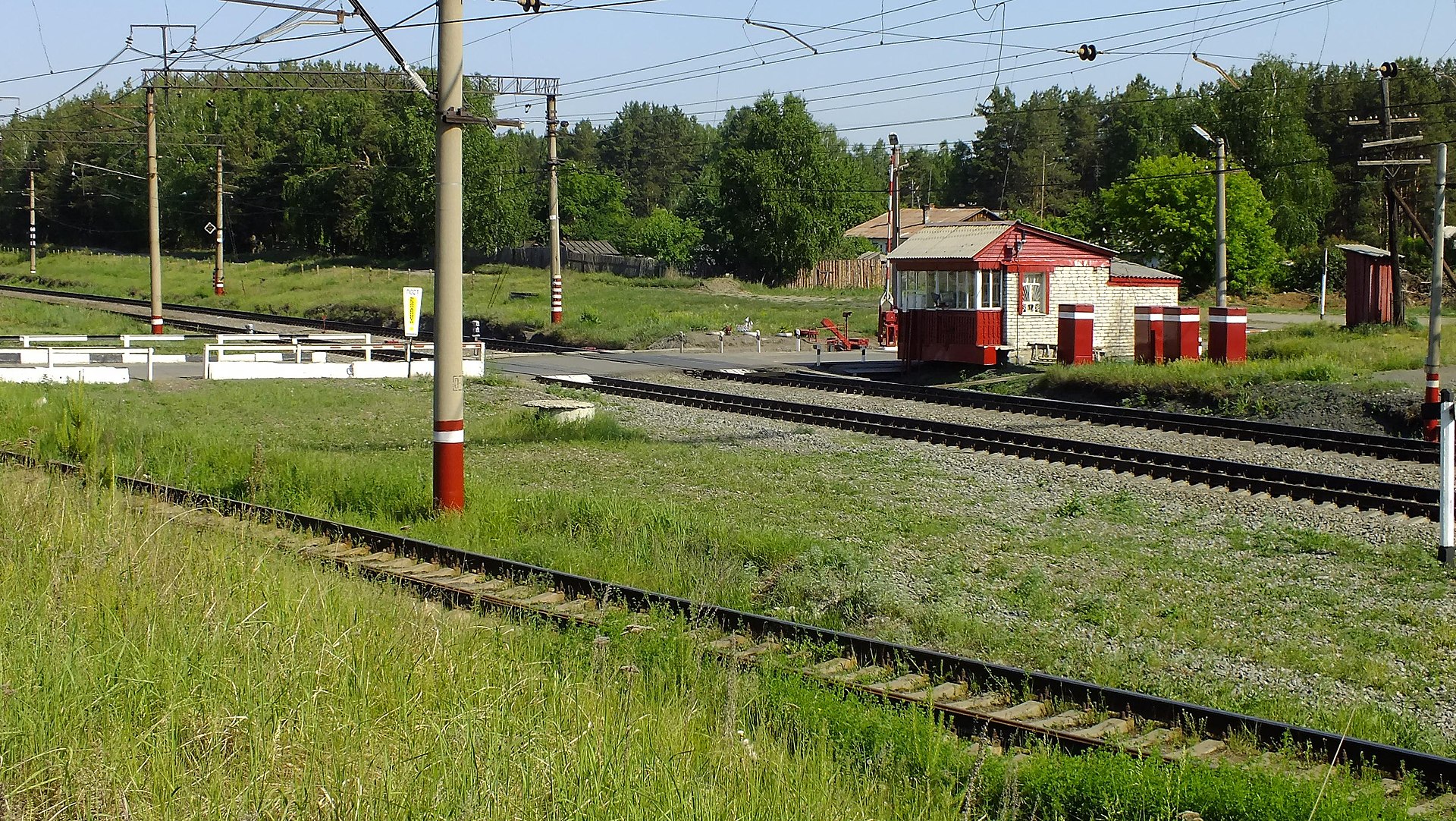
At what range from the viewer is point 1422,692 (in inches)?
317

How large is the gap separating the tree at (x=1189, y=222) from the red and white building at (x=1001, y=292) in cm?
2436

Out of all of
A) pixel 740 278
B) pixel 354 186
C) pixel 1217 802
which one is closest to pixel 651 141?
pixel 354 186

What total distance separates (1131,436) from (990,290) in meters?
9.53

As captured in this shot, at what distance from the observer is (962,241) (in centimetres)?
3053

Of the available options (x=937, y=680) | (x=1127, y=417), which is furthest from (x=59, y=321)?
(x=937, y=680)

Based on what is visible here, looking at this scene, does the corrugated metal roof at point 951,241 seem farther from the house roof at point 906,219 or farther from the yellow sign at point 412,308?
the house roof at point 906,219

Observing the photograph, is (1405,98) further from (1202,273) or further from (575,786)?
(575,786)

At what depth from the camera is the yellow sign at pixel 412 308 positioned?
92.0ft

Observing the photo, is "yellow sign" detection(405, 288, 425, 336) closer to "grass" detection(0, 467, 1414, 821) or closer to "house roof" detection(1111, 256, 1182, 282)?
"house roof" detection(1111, 256, 1182, 282)

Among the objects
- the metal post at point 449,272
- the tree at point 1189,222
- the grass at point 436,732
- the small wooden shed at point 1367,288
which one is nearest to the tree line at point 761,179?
the tree at point 1189,222

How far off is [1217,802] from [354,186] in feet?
286

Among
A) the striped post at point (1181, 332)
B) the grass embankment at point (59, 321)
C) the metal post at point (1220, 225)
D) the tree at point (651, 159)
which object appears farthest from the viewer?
the tree at point (651, 159)

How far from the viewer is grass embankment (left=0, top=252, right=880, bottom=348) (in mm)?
44062

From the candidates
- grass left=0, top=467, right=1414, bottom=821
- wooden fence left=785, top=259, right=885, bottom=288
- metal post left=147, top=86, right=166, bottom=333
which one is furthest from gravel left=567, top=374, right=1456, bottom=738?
wooden fence left=785, top=259, right=885, bottom=288
